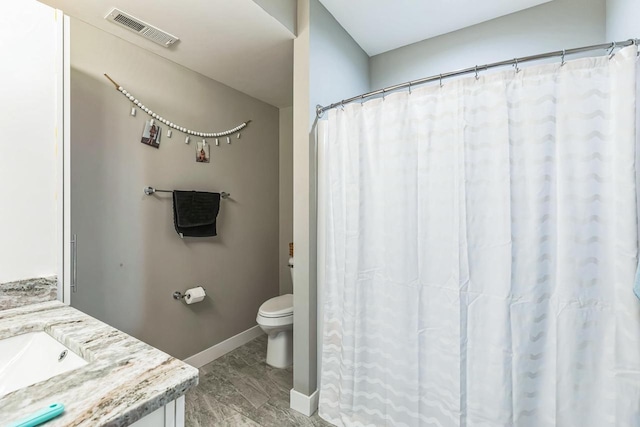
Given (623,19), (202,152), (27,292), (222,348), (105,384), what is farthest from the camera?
(222,348)

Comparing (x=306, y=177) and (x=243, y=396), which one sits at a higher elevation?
(x=306, y=177)

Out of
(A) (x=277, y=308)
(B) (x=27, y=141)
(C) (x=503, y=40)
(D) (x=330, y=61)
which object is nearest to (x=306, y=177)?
(D) (x=330, y=61)

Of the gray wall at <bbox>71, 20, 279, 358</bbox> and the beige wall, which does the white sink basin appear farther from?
the beige wall

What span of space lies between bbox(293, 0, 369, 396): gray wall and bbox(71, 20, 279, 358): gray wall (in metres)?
0.96

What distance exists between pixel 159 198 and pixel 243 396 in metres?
1.47

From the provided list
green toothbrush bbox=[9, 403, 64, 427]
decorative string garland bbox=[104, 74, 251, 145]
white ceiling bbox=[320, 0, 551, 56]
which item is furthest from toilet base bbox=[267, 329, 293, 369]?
white ceiling bbox=[320, 0, 551, 56]

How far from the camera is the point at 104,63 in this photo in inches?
70.2

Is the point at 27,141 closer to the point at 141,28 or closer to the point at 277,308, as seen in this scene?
the point at 141,28

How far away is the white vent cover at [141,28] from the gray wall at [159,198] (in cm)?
18

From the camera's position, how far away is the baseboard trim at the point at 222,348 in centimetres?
228

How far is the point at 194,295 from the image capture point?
2.16 meters

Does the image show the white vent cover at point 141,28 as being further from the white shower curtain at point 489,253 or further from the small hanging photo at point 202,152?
the white shower curtain at point 489,253

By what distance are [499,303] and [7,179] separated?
6.49 feet

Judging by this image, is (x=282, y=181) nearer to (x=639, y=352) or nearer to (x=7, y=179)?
(x=7, y=179)
